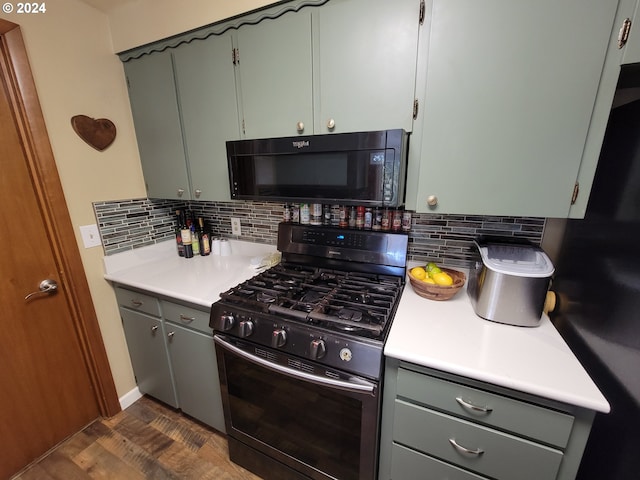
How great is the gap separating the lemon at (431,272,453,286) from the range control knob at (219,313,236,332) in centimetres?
91

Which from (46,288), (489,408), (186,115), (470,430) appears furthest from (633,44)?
(46,288)

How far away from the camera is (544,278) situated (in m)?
0.97

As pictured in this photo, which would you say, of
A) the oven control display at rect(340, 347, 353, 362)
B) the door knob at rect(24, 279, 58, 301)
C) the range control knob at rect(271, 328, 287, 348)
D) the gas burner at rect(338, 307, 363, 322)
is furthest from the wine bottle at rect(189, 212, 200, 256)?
the oven control display at rect(340, 347, 353, 362)

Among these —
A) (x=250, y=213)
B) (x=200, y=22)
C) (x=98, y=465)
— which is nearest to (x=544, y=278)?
(x=250, y=213)

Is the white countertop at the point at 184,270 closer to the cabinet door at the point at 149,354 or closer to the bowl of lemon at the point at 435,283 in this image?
the cabinet door at the point at 149,354

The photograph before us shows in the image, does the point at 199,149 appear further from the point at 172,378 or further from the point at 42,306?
the point at 172,378

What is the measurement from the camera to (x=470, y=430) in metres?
0.90

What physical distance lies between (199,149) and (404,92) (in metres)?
1.12

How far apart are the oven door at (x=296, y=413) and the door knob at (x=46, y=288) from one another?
987 millimetres

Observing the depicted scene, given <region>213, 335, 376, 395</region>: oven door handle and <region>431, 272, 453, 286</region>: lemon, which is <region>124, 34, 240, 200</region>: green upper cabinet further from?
<region>431, 272, 453, 286</region>: lemon

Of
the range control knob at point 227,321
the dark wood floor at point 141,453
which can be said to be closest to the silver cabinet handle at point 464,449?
the range control knob at point 227,321

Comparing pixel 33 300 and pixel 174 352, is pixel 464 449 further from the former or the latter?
pixel 33 300

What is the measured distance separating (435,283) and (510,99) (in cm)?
74

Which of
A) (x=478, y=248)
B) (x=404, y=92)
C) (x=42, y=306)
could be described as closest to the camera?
(x=404, y=92)
